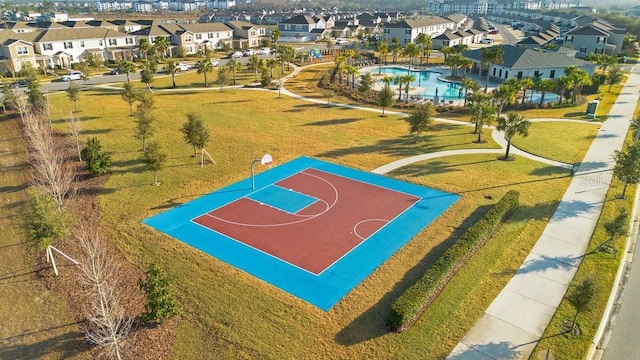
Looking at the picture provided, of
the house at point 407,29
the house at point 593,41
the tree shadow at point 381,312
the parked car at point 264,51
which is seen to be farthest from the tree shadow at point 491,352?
the house at point 407,29

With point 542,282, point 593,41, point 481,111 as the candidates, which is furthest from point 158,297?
point 593,41

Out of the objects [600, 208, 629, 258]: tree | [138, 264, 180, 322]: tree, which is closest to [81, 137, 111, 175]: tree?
[138, 264, 180, 322]: tree

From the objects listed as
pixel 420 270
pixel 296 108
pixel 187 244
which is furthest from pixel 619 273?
pixel 296 108

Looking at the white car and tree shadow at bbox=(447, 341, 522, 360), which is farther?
the white car

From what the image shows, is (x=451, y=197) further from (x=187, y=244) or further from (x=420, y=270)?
(x=187, y=244)

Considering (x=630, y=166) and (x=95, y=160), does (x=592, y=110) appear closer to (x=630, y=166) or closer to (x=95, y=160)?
(x=630, y=166)

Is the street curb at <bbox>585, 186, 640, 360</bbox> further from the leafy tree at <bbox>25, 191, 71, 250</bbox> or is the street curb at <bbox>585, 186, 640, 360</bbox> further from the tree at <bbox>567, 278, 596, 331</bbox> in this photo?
the leafy tree at <bbox>25, 191, 71, 250</bbox>

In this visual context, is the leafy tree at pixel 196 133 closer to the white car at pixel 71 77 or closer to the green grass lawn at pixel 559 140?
the green grass lawn at pixel 559 140
